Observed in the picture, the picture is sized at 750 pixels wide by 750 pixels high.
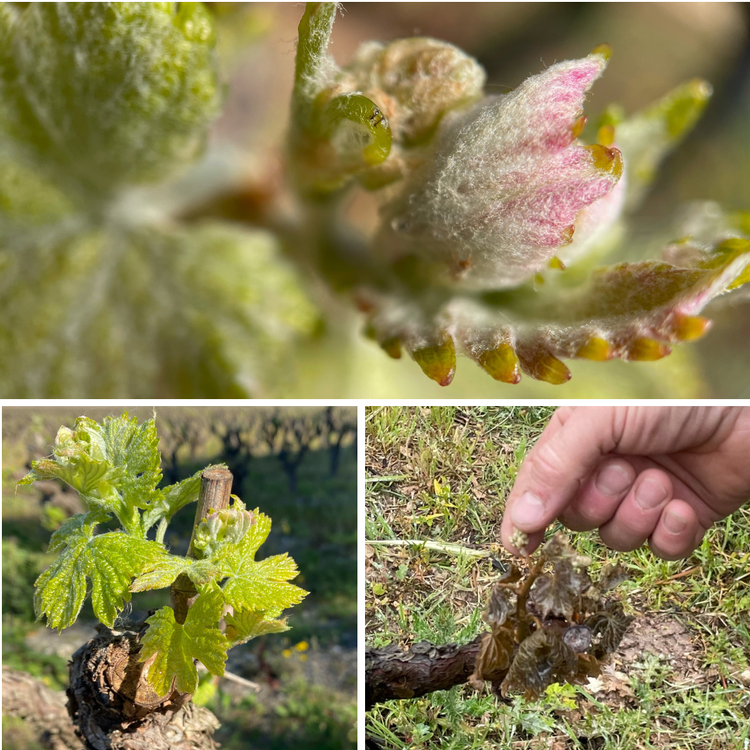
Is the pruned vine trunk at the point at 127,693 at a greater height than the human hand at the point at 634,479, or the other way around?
the human hand at the point at 634,479

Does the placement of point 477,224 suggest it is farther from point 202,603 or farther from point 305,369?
point 202,603

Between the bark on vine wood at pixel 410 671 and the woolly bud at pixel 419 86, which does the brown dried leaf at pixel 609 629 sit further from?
the woolly bud at pixel 419 86

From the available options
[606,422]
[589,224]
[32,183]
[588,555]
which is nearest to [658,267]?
[589,224]

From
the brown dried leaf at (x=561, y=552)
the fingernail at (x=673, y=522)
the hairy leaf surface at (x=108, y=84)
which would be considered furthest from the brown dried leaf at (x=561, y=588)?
the hairy leaf surface at (x=108, y=84)

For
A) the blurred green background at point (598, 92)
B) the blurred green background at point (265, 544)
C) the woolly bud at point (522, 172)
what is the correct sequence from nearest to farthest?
the woolly bud at point (522, 172), the blurred green background at point (265, 544), the blurred green background at point (598, 92)

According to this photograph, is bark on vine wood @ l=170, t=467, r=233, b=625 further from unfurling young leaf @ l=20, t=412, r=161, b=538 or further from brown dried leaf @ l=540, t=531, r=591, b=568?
brown dried leaf @ l=540, t=531, r=591, b=568

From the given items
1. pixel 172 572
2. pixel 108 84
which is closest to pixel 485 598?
pixel 172 572
